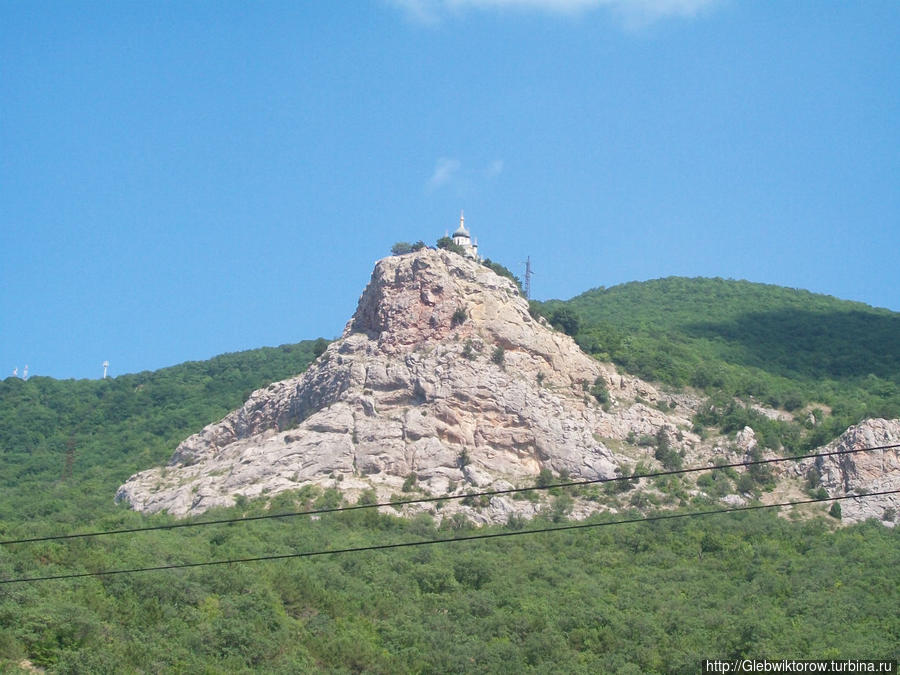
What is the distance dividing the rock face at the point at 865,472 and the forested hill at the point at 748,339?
143 inches

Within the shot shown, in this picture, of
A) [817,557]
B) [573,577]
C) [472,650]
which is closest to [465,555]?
[573,577]

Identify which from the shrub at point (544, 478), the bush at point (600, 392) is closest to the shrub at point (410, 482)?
the shrub at point (544, 478)

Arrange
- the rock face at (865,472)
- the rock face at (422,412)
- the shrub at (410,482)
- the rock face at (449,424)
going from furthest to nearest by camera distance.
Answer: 1. the rock face at (422,412)
2. the rock face at (449,424)
3. the rock face at (865,472)
4. the shrub at (410,482)

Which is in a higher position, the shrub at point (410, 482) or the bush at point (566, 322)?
the bush at point (566, 322)

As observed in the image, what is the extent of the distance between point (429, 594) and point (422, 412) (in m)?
13.3

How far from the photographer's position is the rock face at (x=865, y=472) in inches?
2365

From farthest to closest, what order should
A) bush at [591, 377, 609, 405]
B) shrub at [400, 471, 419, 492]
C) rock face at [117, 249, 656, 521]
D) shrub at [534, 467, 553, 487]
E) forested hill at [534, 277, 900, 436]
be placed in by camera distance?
1. forested hill at [534, 277, 900, 436]
2. bush at [591, 377, 609, 405]
3. rock face at [117, 249, 656, 521]
4. shrub at [534, 467, 553, 487]
5. shrub at [400, 471, 419, 492]

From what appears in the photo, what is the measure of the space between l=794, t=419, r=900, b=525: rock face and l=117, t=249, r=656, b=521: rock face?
9.49 metres

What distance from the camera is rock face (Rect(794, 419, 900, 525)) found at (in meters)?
60.1

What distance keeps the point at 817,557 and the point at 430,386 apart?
66.9ft

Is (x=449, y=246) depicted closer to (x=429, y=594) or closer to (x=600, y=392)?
(x=600, y=392)

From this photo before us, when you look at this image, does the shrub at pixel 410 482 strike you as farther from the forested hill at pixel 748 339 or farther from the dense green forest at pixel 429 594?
the forested hill at pixel 748 339

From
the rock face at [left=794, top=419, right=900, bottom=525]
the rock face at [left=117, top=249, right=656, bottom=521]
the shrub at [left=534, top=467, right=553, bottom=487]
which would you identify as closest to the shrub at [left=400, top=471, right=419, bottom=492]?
the rock face at [left=117, top=249, right=656, bottom=521]

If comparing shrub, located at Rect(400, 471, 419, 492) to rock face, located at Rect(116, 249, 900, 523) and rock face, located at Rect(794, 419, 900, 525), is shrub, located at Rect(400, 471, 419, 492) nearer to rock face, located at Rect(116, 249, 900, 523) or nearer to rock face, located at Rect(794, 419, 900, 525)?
rock face, located at Rect(116, 249, 900, 523)
